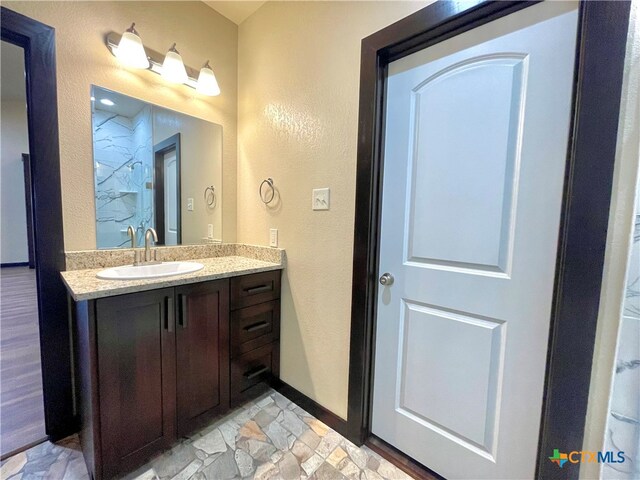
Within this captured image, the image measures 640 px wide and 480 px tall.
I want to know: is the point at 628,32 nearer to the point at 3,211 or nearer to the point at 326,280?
the point at 326,280

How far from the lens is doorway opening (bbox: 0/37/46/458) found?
1424 mm

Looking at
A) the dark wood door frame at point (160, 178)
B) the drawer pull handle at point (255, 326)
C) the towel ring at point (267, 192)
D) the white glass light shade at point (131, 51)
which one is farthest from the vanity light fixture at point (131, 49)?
the drawer pull handle at point (255, 326)

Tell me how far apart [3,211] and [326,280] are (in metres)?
6.01

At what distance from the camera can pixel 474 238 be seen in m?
1.02

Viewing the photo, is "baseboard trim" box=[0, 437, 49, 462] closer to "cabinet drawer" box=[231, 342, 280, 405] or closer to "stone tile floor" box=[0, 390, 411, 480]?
"stone tile floor" box=[0, 390, 411, 480]

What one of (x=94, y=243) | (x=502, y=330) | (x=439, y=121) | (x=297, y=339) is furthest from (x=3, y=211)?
(x=502, y=330)

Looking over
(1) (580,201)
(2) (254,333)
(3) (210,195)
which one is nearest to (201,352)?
(2) (254,333)

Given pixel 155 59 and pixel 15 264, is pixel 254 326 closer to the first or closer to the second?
pixel 155 59

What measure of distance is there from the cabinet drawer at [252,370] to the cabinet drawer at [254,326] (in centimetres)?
5

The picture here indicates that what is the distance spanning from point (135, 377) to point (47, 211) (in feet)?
2.94

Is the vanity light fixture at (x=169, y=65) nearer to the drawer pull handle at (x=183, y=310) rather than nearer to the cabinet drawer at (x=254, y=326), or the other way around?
the drawer pull handle at (x=183, y=310)

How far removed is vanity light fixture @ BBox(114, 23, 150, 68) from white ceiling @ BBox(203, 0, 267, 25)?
58 centimetres

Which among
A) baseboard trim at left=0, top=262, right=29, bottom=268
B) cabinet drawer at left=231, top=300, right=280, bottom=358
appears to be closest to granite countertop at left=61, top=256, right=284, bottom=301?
cabinet drawer at left=231, top=300, right=280, bottom=358

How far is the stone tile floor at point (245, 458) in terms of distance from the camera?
116cm
